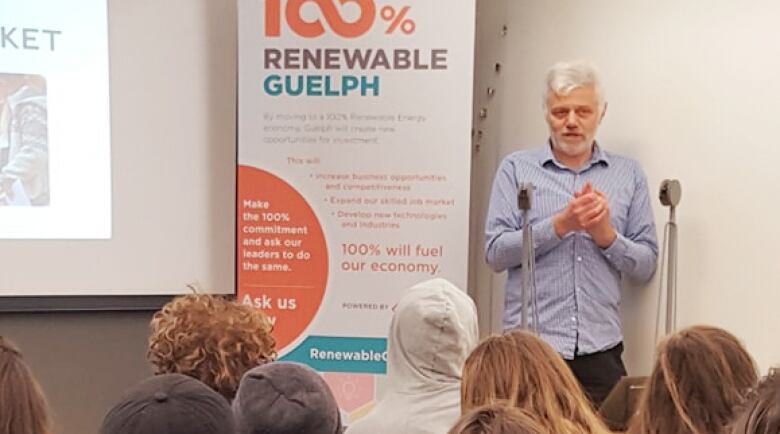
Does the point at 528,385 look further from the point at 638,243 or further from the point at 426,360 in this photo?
the point at 638,243

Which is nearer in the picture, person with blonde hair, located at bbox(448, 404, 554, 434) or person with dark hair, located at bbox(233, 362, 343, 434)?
person with blonde hair, located at bbox(448, 404, 554, 434)

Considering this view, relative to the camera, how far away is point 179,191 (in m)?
3.60

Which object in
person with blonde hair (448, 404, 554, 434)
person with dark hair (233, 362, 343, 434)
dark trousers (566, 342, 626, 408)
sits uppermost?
person with blonde hair (448, 404, 554, 434)

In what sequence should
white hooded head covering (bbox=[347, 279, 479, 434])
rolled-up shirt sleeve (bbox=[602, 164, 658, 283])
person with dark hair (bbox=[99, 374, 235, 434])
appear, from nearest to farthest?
person with dark hair (bbox=[99, 374, 235, 434]) → white hooded head covering (bbox=[347, 279, 479, 434]) → rolled-up shirt sleeve (bbox=[602, 164, 658, 283])

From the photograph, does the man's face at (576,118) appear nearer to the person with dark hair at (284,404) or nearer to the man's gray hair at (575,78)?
the man's gray hair at (575,78)

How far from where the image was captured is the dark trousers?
9.77 ft

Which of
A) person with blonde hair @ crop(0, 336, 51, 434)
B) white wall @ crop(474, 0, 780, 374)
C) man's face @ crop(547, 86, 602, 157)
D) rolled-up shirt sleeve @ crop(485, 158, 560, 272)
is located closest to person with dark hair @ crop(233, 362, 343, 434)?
person with blonde hair @ crop(0, 336, 51, 434)

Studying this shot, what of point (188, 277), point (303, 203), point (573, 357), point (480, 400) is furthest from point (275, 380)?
point (188, 277)

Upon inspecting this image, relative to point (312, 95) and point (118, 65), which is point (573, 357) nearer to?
point (312, 95)

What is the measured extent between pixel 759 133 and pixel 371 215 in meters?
1.46

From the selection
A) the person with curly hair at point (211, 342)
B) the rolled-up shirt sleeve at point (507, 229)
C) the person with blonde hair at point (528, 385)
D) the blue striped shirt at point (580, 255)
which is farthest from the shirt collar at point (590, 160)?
the person with blonde hair at point (528, 385)

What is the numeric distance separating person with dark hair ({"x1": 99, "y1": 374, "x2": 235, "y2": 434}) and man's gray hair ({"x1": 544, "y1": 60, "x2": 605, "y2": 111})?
2050 millimetres

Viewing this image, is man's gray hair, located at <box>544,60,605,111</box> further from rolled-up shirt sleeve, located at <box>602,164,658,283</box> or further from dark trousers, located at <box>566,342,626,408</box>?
dark trousers, located at <box>566,342,626,408</box>

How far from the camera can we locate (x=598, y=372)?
2.99m
